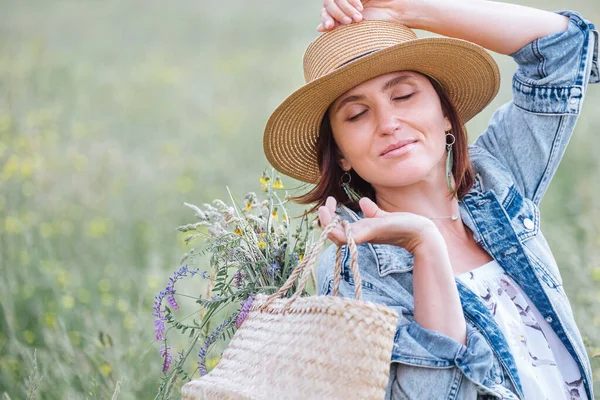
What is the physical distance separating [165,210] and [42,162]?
97cm

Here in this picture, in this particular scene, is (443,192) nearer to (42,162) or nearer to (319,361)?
(319,361)

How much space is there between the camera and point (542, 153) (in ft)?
8.02

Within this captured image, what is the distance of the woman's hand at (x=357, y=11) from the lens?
230 cm

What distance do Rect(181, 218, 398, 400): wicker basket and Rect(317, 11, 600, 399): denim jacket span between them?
329mm

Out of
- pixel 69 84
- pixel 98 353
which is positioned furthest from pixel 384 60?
pixel 69 84

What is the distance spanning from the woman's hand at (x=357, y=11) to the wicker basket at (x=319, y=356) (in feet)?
2.89

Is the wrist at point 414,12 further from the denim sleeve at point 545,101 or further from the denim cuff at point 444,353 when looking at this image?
the denim cuff at point 444,353

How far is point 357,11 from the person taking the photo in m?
A: 2.30

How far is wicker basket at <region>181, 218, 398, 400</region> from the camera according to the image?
153cm

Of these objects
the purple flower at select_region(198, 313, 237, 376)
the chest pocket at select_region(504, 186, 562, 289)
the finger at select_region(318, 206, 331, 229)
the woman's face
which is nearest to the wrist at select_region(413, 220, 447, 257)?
the finger at select_region(318, 206, 331, 229)

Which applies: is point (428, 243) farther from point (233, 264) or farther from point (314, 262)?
point (233, 264)

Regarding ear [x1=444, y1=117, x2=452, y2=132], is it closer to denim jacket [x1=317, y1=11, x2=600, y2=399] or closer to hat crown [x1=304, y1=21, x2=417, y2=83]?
denim jacket [x1=317, y1=11, x2=600, y2=399]

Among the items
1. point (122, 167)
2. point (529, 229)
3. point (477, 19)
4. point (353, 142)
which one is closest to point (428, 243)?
point (353, 142)

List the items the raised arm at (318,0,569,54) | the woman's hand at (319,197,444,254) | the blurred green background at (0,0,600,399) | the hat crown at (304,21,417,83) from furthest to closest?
1. the blurred green background at (0,0,600,399)
2. the raised arm at (318,0,569,54)
3. the hat crown at (304,21,417,83)
4. the woman's hand at (319,197,444,254)
